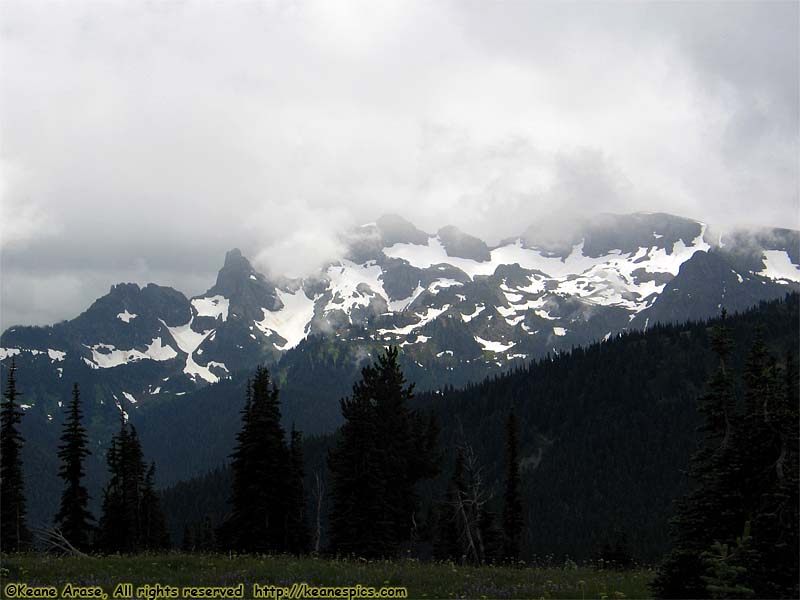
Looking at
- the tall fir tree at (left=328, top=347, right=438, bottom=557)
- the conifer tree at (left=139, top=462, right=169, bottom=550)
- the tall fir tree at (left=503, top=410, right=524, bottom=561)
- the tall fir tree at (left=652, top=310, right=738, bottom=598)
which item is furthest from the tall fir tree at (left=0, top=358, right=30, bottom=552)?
the tall fir tree at (left=652, top=310, right=738, bottom=598)

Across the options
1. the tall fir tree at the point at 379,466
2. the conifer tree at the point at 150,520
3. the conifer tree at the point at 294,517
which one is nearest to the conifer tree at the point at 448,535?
the conifer tree at the point at 294,517

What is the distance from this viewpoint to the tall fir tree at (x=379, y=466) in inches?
1575

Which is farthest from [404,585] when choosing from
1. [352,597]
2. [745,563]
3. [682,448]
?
[682,448]

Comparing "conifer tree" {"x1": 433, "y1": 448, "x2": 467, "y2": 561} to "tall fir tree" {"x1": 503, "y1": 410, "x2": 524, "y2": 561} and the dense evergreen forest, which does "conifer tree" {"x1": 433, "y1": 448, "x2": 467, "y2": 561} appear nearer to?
the dense evergreen forest

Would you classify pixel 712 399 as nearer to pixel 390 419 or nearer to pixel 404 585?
pixel 404 585

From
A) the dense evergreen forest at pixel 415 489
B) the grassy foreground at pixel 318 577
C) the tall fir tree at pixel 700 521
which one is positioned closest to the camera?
the dense evergreen forest at pixel 415 489

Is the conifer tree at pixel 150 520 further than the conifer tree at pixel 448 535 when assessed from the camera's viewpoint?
Yes

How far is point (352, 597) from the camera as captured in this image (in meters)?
18.4

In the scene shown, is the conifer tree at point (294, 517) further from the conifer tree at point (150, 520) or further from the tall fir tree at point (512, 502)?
the conifer tree at point (150, 520)

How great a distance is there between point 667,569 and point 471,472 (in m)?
25.8

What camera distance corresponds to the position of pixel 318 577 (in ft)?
67.0

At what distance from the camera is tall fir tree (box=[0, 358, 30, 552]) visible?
57.1m

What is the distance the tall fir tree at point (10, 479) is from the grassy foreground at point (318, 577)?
3785 cm

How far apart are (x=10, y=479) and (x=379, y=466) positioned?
3622 cm
